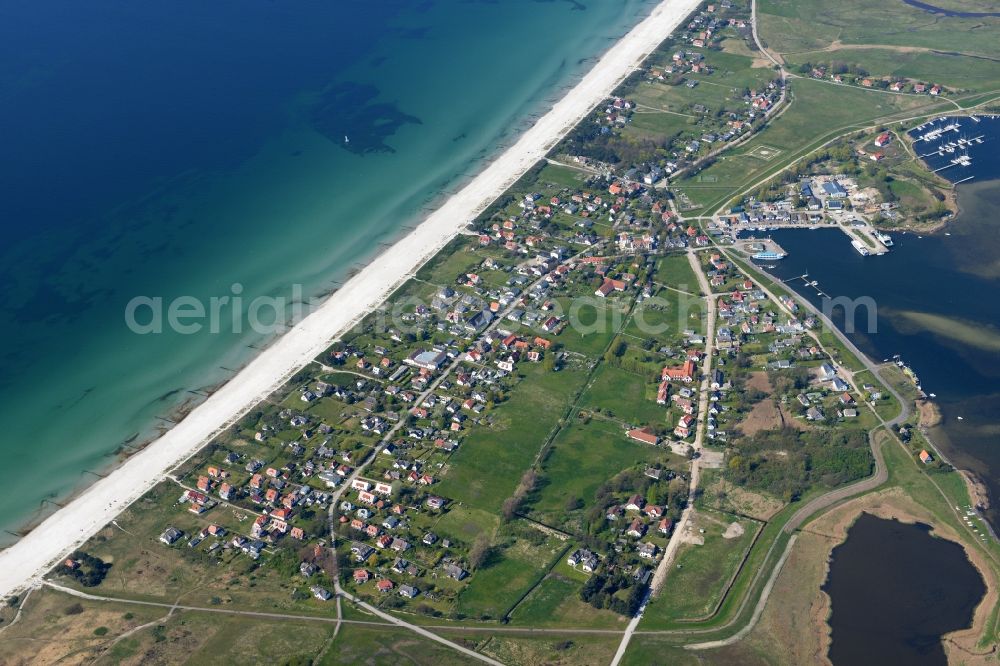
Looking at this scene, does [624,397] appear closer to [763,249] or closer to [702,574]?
[702,574]

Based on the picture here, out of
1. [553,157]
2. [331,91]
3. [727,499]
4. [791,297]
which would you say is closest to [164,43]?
[331,91]

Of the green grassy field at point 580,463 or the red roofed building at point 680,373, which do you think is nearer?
the green grassy field at point 580,463

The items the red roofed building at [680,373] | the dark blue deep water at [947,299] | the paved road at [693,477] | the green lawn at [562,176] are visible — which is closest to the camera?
the paved road at [693,477]

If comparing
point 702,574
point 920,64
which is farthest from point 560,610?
point 920,64

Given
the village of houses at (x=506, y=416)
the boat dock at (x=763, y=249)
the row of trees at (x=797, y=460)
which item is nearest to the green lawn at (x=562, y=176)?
the village of houses at (x=506, y=416)

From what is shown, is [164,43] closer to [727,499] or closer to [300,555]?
[300,555]

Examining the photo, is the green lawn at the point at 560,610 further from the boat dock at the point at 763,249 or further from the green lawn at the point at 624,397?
the boat dock at the point at 763,249
